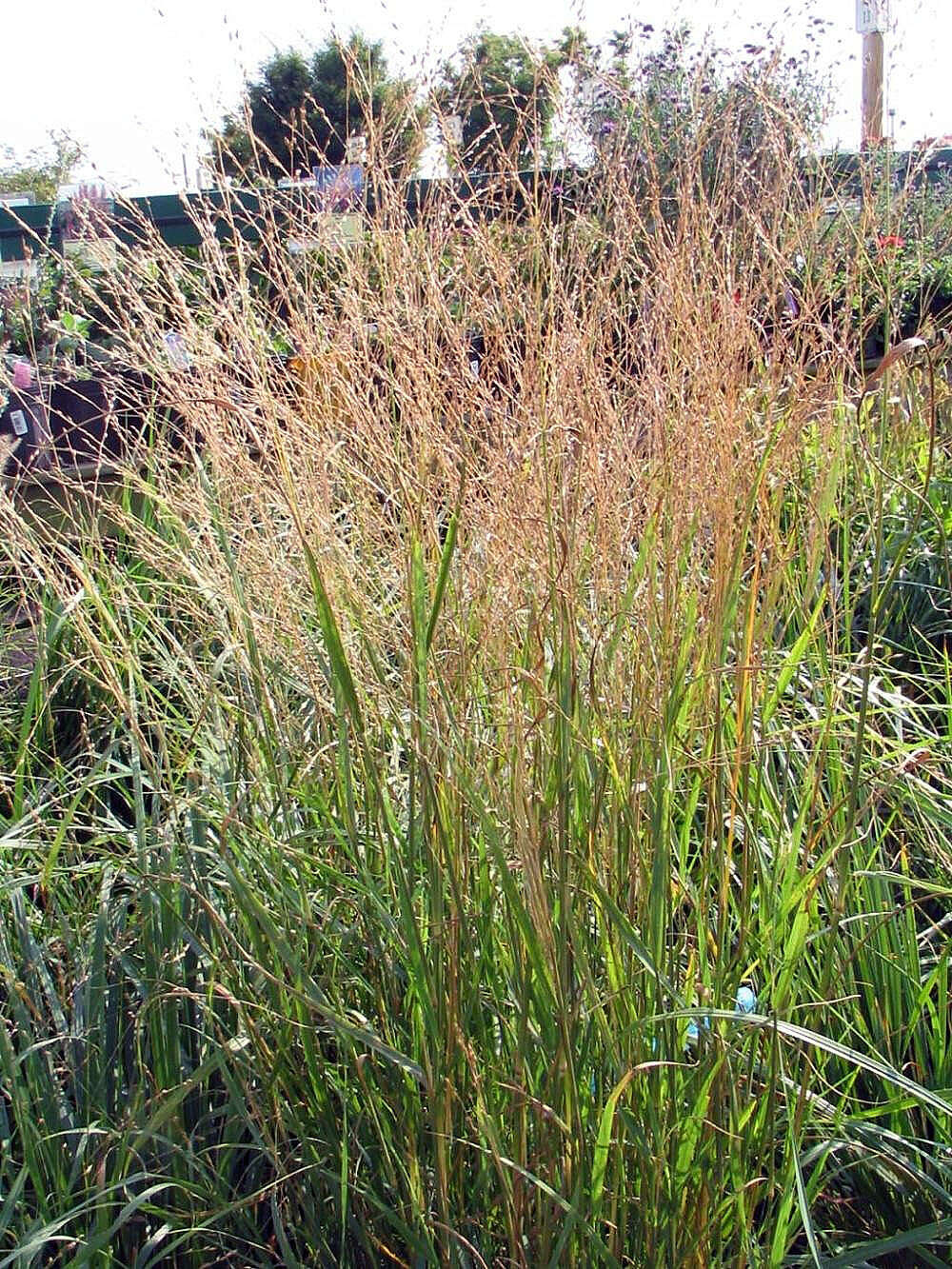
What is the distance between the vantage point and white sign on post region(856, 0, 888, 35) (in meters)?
3.31

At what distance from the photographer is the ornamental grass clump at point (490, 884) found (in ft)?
3.64

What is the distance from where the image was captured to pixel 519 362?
1.59 m

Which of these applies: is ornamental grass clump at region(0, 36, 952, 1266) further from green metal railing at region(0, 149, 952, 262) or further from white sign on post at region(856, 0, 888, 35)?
white sign on post at region(856, 0, 888, 35)

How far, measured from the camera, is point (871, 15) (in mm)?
3428

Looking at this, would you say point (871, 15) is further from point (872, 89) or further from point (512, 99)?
point (512, 99)

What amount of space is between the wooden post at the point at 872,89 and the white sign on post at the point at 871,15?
2.1 inches

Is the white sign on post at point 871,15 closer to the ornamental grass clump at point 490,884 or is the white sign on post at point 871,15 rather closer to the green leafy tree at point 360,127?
the green leafy tree at point 360,127

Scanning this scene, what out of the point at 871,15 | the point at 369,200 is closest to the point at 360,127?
the point at 369,200

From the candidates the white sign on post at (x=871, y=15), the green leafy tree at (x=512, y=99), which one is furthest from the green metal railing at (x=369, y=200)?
Result: the white sign on post at (x=871, y=15)

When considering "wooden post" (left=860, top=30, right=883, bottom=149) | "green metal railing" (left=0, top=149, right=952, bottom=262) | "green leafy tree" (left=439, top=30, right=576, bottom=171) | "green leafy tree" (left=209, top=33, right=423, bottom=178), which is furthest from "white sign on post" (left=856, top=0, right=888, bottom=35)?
"green leafy tree" (left=209, top=33, right=423, bottom=178)

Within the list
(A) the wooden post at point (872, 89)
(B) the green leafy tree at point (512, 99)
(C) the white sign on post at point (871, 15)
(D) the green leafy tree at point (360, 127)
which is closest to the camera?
(D) the green leafy tree at point (360, 127)

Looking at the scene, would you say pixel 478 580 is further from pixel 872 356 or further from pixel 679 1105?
pixel 872 356

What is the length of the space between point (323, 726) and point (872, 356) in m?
4.58

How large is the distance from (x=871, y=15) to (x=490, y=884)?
3196mm
